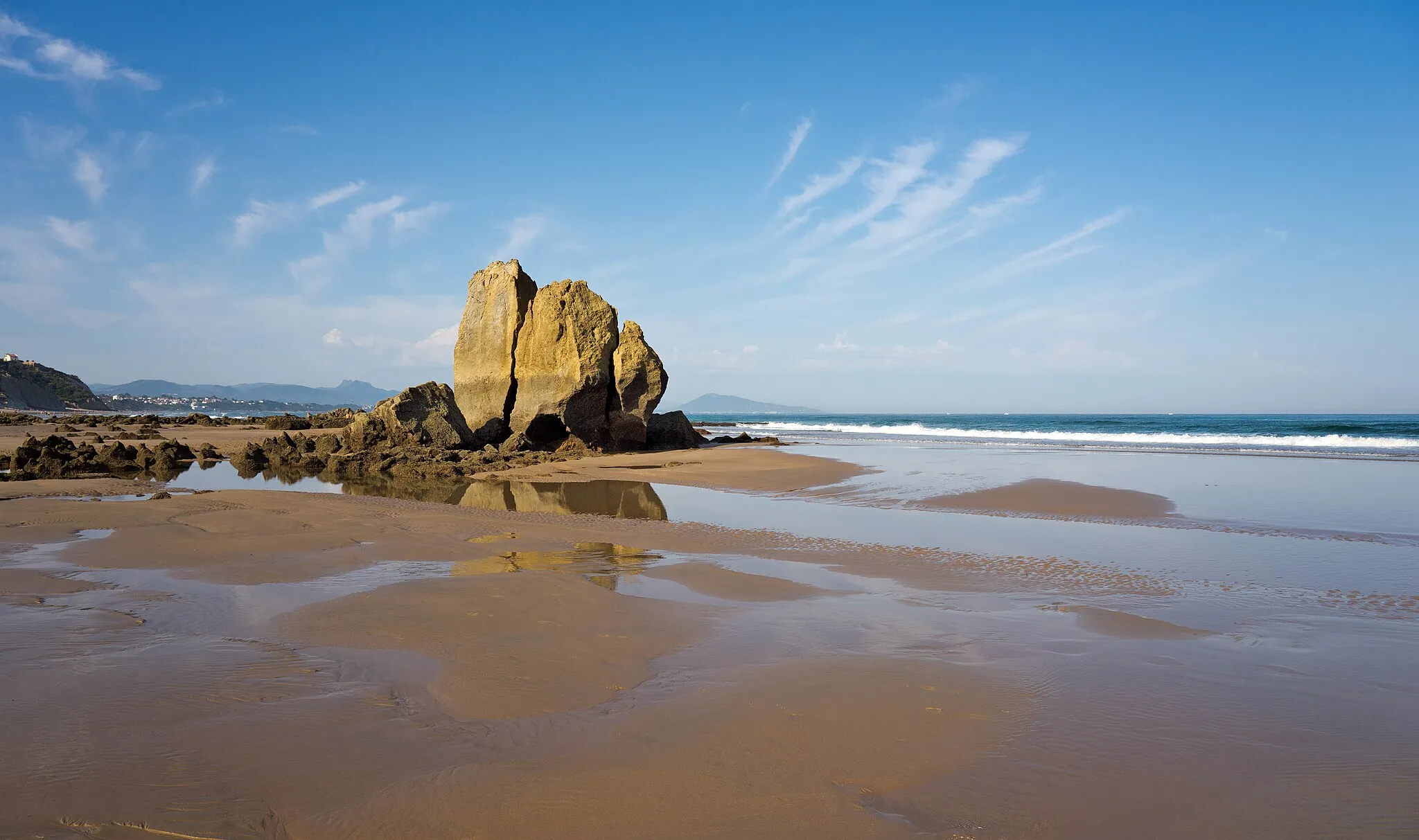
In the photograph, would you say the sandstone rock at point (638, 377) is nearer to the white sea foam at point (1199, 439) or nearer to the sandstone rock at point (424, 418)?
the sandstone rock at point (424, 418)

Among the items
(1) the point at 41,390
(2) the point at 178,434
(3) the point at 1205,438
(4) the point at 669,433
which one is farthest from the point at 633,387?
(1) the point at 41,390

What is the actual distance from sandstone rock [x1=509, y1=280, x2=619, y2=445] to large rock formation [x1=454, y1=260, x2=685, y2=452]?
0.10 feet

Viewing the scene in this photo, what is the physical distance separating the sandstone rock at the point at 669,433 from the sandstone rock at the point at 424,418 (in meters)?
7.47

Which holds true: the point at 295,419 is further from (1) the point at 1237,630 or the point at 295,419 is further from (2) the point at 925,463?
(1) the point at 1237,630

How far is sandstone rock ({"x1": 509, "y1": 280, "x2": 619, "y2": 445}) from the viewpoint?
2306 centimetres

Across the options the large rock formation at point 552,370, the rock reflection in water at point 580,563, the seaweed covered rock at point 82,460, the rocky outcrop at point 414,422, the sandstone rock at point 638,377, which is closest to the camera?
the rock reflection in water at point 580,563

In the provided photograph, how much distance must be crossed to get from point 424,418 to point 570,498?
941 centimetres

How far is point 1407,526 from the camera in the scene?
10531 millimetres

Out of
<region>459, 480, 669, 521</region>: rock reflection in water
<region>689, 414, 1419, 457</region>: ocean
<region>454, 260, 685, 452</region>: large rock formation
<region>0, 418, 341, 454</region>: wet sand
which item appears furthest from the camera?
<region>689, 414, 1419, 457</region>: ocean

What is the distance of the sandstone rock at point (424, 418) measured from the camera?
2064 cm

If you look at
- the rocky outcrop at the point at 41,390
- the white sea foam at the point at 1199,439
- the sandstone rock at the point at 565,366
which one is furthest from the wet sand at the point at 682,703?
the rocky outcrop at the point at 41,390

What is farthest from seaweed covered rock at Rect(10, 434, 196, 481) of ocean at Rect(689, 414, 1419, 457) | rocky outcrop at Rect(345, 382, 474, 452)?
ocean at Rect(689, 414, 1419, 457)

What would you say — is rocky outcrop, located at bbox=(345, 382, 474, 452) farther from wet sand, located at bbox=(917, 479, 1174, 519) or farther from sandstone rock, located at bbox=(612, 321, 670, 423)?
wet sand, located at bbox=(917, 479, 1174, 519)

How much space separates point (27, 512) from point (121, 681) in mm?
8506
